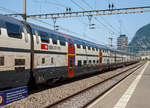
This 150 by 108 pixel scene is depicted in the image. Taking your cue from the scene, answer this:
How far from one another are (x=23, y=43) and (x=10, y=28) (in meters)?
0.93

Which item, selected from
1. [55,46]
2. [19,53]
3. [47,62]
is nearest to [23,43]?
[19,53]

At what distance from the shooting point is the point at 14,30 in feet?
27.2

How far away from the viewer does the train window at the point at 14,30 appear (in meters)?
7.98

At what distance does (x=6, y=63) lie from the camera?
739 cm

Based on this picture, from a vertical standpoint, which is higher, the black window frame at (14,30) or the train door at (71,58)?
the black window frame at (14,30)

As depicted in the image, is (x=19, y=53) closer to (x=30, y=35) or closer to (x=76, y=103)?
(x=30, y=35)

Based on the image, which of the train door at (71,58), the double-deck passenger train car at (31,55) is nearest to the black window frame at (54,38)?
the double-deck passenger train car at (31,55)

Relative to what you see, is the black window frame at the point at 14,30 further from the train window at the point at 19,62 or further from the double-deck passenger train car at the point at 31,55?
the train window at the point at 19,62

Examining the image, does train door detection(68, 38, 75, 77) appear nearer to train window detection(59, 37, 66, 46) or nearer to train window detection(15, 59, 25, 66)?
train window detection(59, 37, 66, 46)

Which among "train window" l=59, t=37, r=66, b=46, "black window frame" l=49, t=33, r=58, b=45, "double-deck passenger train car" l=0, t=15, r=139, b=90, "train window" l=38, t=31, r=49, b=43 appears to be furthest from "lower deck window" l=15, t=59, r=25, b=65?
"train window" l=59, t=37, r=66, b=46

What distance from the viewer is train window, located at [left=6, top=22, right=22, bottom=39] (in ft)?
26.2

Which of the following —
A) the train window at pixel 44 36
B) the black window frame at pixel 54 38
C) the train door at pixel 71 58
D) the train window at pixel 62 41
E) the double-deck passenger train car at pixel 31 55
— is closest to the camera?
the double-deck passenger train car at pixel 31 55

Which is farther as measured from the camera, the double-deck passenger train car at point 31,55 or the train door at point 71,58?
the train door at point 71,58

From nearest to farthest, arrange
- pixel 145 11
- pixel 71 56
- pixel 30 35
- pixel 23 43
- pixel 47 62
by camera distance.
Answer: pixel 23 43 < pixel 30 35 < pixel 47 62 < pixel 71 56 < pixel 145 11
